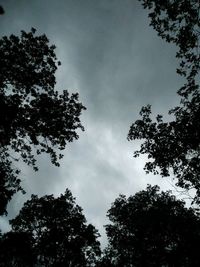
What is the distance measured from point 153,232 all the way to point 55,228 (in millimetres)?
15524

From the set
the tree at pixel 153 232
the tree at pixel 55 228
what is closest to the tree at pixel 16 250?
the tree at pixel 55 228

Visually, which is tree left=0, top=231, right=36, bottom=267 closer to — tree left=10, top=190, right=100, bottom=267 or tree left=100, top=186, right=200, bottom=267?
tree left=10, top=190, right=100, bottom=267

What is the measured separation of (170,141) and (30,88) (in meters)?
11.9

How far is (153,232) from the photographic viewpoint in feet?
136

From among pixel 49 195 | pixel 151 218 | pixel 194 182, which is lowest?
pixel 194 182

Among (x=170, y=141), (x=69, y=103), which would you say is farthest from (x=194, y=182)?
(x=69, y=103)

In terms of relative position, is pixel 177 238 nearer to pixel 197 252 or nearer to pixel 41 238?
pixel 197 252

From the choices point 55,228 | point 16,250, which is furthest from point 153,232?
point 16,250

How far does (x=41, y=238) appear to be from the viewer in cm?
4522

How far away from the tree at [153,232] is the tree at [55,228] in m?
5.91

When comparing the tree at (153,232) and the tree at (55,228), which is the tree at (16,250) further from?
the tree at (153,232)

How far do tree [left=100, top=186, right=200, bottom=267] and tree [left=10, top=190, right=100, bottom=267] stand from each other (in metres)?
5.91

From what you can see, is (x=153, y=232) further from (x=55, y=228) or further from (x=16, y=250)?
(x=16, y=250)

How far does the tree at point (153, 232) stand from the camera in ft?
128
